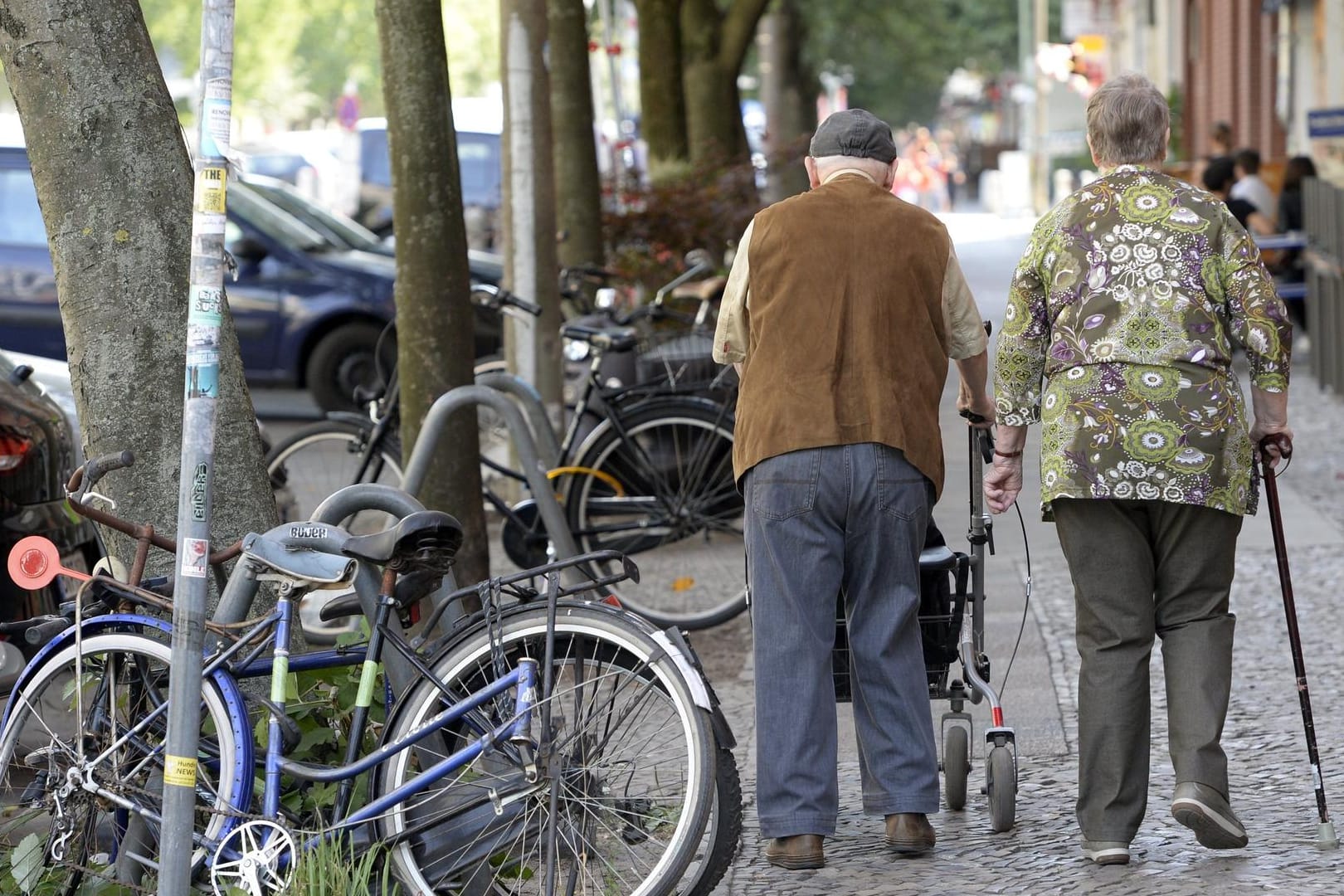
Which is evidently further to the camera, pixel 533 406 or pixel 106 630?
pixel 533 406

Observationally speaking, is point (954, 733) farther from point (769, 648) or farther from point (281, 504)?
point (281, 504)

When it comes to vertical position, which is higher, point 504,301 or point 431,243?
point 431,243

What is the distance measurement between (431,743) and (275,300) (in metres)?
10.5

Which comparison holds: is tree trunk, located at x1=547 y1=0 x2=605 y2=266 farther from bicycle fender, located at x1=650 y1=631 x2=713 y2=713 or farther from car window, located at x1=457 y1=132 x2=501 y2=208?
car window, located at x1=457 y1=132 x2=501 y2=208

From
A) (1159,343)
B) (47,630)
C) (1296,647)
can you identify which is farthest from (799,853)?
(47,630)

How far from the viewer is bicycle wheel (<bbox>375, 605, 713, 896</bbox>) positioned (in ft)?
13.3

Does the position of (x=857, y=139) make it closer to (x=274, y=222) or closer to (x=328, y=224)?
(x=274, y=222)

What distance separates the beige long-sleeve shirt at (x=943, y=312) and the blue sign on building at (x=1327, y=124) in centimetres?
1110

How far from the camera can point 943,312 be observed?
4777 mm

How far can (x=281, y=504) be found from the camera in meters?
7.86

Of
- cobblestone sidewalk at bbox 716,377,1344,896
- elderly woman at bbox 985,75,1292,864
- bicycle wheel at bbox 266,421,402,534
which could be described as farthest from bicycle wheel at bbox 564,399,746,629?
elderly woman at bbox 985,75,1292,864

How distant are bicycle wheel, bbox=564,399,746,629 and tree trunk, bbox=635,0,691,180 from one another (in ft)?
33.7

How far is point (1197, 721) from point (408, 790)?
1.86m

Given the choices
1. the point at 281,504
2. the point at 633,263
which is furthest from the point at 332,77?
the point at 281,504
